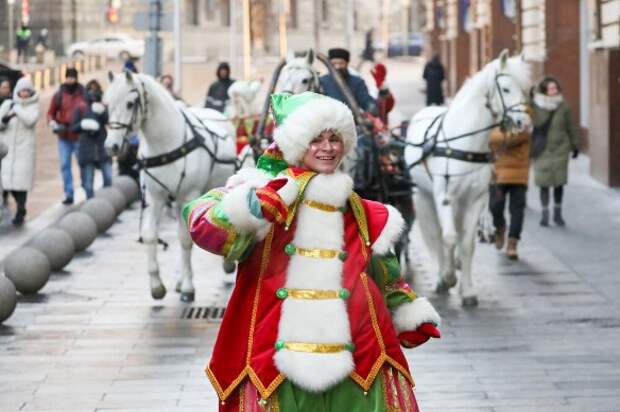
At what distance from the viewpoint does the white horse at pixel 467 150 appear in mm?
14312

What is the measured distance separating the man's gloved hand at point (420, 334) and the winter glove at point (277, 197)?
2.41 ft

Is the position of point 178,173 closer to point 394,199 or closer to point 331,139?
point 394,199

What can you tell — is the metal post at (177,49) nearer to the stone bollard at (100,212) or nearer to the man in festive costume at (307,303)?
the stone bollard at (100,212)

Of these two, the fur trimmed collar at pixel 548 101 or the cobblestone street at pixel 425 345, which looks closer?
the cobblestone street at pixel 425 345

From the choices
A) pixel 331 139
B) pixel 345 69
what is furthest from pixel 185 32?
pixel 331 139

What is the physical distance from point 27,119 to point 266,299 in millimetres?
15993

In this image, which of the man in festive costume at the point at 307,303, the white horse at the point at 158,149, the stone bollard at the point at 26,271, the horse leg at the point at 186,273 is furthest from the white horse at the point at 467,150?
the man in festive costume at the point at 307,303

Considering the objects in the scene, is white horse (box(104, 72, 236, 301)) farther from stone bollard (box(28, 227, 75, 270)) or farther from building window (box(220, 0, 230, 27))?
building window (box(220, 0, 230, 27))

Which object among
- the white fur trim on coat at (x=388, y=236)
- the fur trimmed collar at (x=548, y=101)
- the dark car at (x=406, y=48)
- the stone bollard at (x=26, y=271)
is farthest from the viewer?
the dark car at (x=406, y=48)

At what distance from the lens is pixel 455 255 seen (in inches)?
628

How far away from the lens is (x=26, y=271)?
49.4 feet

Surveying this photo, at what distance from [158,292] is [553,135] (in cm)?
661

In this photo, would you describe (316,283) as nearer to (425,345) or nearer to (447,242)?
(425,345)

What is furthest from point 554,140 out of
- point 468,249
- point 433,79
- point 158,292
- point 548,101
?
point 433,79
